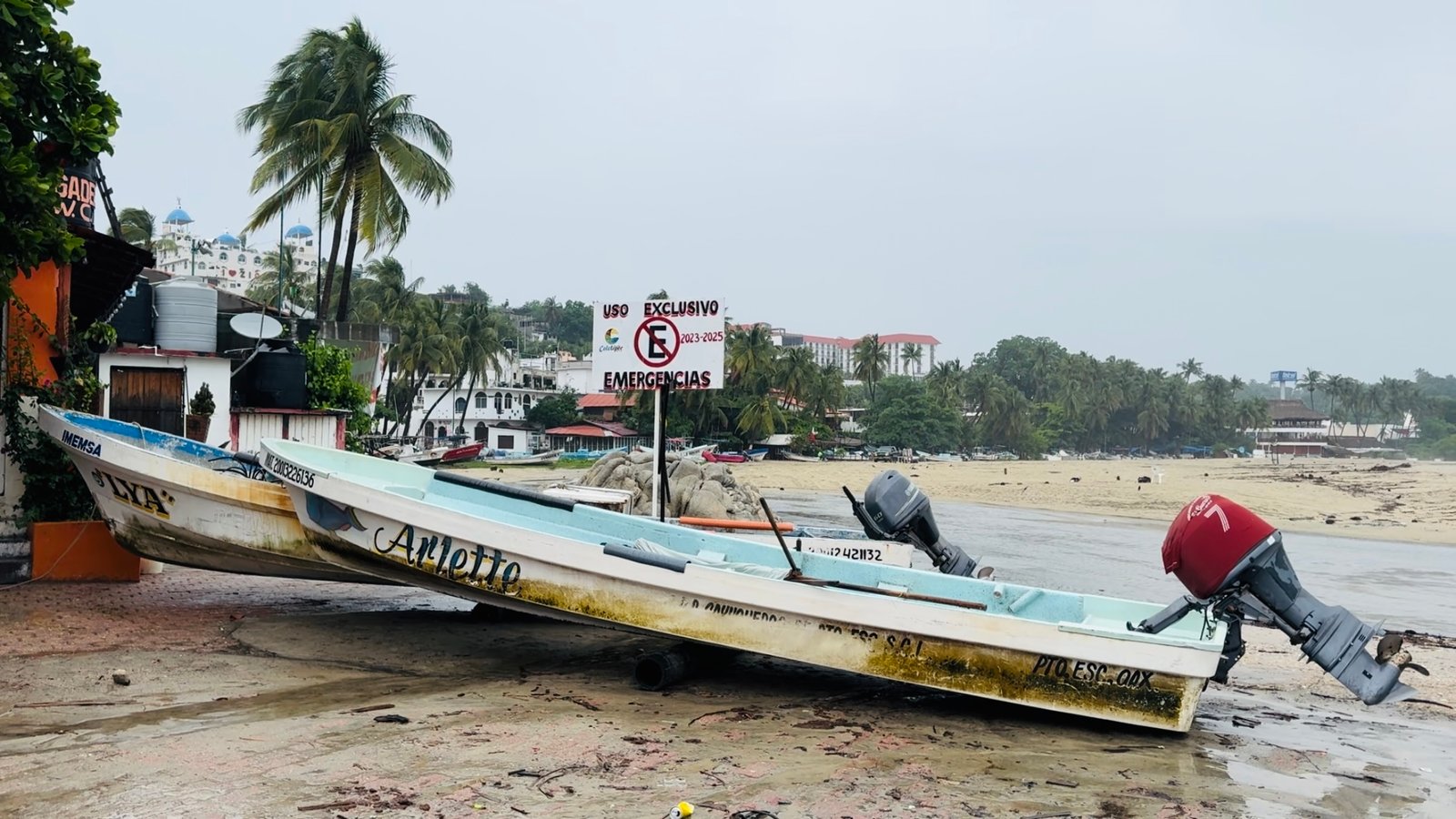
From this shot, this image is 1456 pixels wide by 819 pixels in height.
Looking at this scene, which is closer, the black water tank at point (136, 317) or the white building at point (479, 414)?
the black water tank at point (136, 317)

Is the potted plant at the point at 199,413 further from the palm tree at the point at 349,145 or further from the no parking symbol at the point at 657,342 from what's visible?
the palm tree at the point at 349,145

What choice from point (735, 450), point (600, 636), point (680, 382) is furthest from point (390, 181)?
point (735, 450)

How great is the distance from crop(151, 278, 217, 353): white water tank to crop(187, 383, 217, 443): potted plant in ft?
2.77

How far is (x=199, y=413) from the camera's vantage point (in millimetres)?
12984

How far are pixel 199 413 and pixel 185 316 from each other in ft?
4.66

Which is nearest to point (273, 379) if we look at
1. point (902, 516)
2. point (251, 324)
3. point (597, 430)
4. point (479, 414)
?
point (251, 324)

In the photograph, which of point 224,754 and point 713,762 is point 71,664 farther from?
point 713,762

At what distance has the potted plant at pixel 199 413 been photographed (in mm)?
12859

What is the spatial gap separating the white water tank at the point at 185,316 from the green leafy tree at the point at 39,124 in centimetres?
555

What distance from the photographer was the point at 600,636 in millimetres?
9148

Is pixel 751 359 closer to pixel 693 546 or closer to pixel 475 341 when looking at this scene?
pixel 475 341

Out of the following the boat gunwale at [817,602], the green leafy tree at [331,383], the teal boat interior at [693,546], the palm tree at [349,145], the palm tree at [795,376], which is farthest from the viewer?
the palm tree at [795,376]

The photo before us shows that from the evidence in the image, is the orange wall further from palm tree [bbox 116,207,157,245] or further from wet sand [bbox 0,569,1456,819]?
palm tree [bbox 116,207,157,245]

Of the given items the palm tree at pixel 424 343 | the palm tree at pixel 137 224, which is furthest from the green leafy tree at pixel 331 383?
the palm tree at pixel 424 343
